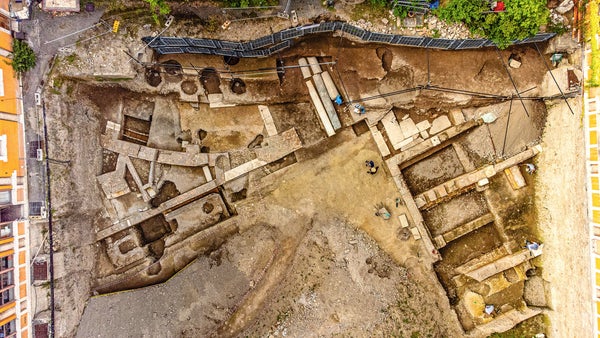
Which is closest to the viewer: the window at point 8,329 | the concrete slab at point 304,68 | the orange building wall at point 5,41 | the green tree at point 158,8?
the green tree at point 158,8

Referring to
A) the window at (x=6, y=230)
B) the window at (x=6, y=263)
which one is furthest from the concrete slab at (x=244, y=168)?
the window at (x=6, y=263)

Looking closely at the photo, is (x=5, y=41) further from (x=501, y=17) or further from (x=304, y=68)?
(x=501, y=17)

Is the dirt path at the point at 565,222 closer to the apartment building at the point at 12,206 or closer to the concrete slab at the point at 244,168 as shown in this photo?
the concrete slab at the point at 244,168

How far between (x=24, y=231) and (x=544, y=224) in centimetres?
2409

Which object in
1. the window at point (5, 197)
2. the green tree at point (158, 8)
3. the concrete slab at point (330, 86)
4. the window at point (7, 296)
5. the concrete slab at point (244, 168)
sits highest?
the green tree at point (158, 8)

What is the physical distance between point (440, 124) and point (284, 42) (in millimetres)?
8716

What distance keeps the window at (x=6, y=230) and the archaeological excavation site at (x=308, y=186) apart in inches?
69.2

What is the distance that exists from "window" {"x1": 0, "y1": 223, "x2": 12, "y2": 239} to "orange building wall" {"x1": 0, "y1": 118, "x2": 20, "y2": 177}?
2.19m

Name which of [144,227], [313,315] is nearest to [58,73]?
[144,227]

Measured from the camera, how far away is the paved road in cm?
1680

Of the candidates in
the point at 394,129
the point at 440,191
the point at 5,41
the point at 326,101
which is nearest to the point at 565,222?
the point at 440,191

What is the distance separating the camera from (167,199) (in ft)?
64.7

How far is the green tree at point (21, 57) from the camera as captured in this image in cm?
1644

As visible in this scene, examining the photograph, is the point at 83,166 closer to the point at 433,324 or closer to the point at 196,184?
the point at 196,184
